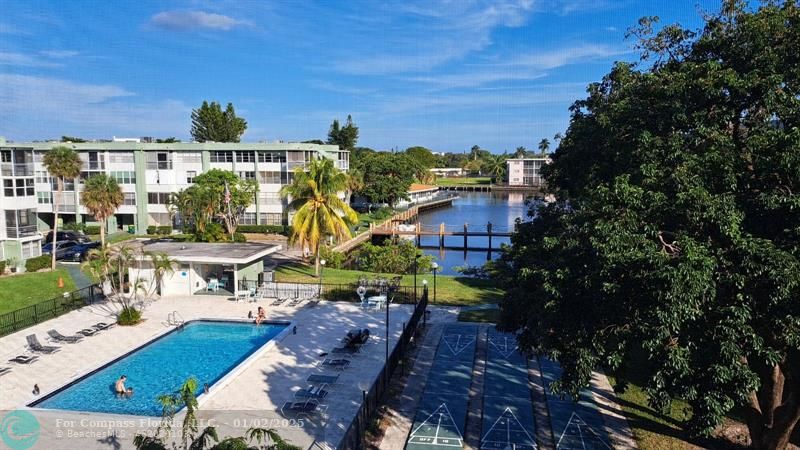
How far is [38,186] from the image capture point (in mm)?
59938

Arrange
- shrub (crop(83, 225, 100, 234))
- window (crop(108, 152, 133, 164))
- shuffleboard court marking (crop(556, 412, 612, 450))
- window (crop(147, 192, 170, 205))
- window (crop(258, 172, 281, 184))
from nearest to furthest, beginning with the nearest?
1. shuffleboard court marking (crop(556, 412, 612, 450))
2. shrub (crop(83, 225, 100, 234))
3. window (crop(108, 152, 133, 164))
4. window (crop(147, 192, 170, 205))
5. window (crop(258, 172, 281, 184))

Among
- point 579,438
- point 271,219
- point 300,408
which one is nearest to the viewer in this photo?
point 579,438

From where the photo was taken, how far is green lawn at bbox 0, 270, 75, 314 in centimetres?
3111

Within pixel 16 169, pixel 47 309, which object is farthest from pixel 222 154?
pixel 47 309

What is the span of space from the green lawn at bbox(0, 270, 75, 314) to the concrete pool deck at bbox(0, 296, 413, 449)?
183 inches

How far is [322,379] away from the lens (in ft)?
64.9

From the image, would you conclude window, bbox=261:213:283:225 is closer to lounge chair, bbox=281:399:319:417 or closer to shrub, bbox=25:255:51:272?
shrub, bbox=25:255:51:272

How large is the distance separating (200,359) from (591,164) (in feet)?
56.9

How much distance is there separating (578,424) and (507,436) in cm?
245

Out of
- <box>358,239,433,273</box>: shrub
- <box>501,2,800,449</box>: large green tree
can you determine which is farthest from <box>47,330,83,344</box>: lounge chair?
<box>358,239,433,273</box>: shrub

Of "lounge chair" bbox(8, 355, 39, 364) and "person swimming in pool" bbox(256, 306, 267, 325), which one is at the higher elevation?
"person swimming in pool" bbox(256, 306, 267, 325)

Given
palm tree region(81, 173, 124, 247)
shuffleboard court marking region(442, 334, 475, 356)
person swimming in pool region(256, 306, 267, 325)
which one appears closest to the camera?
shuffleboard court marking region(442, 334, 475, 356)

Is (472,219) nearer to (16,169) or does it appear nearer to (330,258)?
(330,258)

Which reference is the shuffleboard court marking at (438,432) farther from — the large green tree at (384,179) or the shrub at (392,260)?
the large green tree at (384,179)
